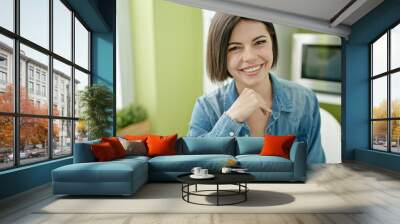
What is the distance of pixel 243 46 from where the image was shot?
8680 millimetres

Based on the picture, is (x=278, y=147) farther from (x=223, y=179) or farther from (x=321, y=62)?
(x=321, y=62)

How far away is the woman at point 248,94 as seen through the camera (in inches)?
342

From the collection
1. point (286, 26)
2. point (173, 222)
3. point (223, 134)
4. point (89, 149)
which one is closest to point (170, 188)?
point (89, 149)

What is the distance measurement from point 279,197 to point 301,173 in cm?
123

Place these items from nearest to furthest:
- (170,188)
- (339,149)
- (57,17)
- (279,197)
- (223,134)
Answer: (279,197) → (170,188) → (57,17) → (223,134) → (339,149)

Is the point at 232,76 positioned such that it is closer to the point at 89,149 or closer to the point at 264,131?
the point at 264,131

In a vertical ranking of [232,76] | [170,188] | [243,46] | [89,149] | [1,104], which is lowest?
[170,188]

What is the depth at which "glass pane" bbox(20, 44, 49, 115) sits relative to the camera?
570cm

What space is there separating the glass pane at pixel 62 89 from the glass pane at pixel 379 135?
6.61m

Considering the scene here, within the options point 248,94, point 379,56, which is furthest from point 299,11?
point 379,56

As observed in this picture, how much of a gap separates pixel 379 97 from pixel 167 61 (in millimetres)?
4898

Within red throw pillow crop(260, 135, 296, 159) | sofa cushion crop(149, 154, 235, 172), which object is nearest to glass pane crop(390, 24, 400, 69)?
red throw pillow crop(260, 135, 296, 159)

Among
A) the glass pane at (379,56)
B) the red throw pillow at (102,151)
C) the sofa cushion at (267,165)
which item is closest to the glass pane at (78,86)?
the red throw pillow at (102,151)

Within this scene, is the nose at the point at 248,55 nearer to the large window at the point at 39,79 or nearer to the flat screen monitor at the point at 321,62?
the flat screen monitor at the point at 321,62
